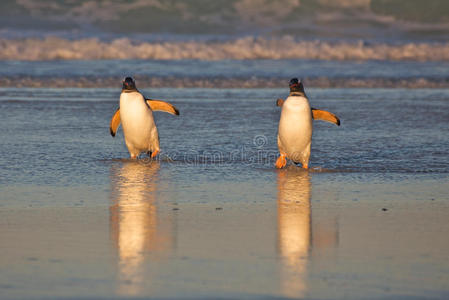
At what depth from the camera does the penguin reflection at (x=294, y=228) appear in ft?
11.3

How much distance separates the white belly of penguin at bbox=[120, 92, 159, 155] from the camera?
756 cm

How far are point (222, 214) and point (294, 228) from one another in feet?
1.88

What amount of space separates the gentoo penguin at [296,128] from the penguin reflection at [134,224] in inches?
46.5

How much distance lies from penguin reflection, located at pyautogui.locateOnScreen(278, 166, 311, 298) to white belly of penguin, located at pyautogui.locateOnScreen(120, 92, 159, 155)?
149 cm

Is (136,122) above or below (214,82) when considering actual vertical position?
below

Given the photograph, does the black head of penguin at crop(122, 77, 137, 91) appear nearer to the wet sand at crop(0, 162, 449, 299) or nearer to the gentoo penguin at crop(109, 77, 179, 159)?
the gentoo penguin at crop(109, 77, 179, 159)

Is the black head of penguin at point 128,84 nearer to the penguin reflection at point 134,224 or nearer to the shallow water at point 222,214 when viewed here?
the shallow water at point 222,214

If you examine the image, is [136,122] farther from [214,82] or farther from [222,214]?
[214,82]

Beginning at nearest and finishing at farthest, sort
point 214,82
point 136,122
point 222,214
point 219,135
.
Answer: point 222,214
point 136,122
point 219,135
point 214,82

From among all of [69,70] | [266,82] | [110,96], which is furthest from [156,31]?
[110,96]

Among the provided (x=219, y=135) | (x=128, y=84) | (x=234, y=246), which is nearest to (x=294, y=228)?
(x=234, y=246)

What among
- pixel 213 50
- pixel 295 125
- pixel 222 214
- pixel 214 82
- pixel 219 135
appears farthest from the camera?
pixel 213 50

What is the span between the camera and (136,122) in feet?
24.9

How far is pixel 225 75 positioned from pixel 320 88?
3.49m
